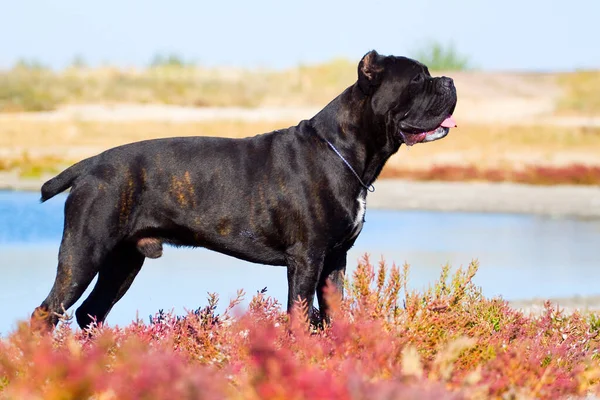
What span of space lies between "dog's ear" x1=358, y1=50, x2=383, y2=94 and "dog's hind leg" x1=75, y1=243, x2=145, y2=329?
1718 mm

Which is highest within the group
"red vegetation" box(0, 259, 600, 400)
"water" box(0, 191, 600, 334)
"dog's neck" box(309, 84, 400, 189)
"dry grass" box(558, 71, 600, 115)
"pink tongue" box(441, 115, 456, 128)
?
"dry grass" box(558, 71, 600, 115)

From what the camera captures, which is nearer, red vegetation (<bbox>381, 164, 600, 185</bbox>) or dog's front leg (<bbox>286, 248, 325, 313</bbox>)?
dog's front leg (<bbox>286, 248, 325, 313</bbox>)

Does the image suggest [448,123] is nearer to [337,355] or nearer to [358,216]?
[358,216]

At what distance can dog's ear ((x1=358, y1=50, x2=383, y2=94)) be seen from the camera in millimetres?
5922

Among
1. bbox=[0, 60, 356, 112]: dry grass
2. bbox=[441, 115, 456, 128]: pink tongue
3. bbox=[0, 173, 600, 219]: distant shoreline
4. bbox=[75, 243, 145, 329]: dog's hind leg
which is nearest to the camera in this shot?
bbox=[441, 115, 456, 128]: pink tongue

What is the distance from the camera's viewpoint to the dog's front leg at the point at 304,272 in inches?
228

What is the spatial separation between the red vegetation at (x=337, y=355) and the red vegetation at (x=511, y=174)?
1960 cm

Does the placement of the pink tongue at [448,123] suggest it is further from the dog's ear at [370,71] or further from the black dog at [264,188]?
the dog's ear at [370,71]

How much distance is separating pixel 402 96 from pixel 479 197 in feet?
56.5

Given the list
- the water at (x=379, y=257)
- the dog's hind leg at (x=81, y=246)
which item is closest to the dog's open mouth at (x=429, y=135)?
the dog's hind leg at (x=81, y=246)

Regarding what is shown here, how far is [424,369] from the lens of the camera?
4.74 m

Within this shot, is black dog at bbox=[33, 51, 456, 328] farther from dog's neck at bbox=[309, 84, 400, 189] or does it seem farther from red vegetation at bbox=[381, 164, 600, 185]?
red vegetation at bbox=[381, 164, 600, 185]

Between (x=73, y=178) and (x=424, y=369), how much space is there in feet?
7.96

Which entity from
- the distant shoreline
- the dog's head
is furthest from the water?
the dog's head
